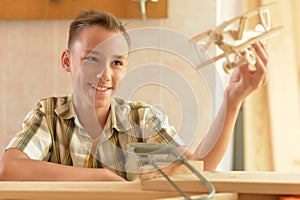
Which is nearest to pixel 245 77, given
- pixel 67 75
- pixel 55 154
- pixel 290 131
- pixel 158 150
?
pixel 158 150

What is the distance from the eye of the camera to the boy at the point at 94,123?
143 cm

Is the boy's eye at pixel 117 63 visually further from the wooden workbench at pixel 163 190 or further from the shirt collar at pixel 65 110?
the wooden workbench at pixel 163 190

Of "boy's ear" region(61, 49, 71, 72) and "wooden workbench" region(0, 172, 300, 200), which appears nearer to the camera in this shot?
"wooden workbench" region(0, 172, 300, 200)

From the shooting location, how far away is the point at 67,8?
2352mm

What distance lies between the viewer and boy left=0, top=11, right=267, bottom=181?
1.43 m

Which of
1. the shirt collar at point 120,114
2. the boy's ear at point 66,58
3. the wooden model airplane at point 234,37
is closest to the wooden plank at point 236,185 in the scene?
the wooden model airplane at point 234,37

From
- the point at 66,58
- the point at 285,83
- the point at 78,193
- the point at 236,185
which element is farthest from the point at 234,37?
the point at 285,83

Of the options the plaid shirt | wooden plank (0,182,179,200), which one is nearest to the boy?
the plaid shirt

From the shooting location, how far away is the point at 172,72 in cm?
226

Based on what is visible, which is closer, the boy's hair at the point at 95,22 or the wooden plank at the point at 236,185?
the wooden plank at the point at 236,185

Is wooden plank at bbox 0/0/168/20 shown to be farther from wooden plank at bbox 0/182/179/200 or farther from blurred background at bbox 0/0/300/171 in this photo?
wooden plank at bbox 0/182/179/200

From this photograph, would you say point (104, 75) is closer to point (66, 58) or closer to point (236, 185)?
point (66, 58)

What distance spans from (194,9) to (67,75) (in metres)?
0.54

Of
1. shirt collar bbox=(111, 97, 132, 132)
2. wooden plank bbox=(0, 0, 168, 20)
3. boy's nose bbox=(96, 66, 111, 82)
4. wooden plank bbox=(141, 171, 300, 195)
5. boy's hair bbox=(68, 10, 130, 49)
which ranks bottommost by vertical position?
wooden plank bbox=(141, 171, 300, 195)
